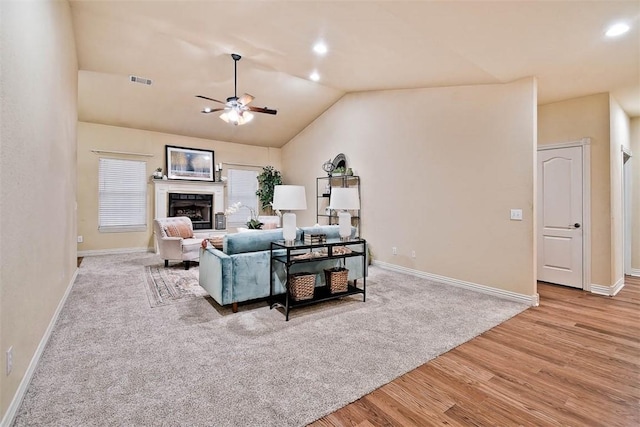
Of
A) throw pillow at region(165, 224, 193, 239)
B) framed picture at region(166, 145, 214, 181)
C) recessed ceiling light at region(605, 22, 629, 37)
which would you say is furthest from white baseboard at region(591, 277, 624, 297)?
framed picture at region(166, 145, 214, 181)

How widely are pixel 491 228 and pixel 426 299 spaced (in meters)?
1.29

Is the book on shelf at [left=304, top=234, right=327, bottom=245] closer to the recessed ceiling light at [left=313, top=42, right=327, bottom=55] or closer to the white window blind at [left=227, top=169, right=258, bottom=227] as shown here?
the recessed ceiling light at [left=313, top=42, right=327, bottom=55]

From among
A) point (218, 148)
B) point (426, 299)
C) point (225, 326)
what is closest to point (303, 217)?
point (218, 148)

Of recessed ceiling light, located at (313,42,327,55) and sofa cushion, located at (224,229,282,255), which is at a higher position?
recessed ceiling light, located at (313,42,327,55)

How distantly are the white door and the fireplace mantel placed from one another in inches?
264

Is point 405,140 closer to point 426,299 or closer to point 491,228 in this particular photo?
point 491,228

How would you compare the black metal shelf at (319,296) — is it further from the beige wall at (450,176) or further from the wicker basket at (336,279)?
the beige wall at (450,176)

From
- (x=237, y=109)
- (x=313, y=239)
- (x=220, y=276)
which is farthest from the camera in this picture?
(x=237, y=109)

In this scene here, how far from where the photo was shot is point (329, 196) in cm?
664

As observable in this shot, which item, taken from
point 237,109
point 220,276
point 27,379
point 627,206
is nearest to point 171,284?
point 220,276

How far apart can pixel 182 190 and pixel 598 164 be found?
7676 millimetres

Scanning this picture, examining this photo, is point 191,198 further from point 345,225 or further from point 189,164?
point 345,225

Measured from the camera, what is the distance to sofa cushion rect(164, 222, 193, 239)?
5328 mm

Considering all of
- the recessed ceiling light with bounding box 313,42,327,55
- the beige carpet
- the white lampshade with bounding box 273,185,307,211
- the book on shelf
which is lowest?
the beige carpet
